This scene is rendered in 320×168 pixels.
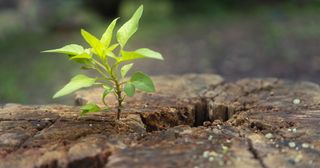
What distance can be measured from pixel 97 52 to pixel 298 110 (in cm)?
86

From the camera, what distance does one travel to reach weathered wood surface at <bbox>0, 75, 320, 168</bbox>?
167cm

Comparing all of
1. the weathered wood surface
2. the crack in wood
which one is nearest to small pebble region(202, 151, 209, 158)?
the weathered wood surface

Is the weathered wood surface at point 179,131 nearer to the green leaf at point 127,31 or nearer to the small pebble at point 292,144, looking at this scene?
the small pebble at point 292,144

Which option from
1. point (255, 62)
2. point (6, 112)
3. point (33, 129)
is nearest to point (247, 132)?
point (33, 129)

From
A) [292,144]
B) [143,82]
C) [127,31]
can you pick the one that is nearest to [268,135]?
[292,144]

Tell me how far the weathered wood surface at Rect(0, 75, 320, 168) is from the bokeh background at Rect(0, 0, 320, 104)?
268cm

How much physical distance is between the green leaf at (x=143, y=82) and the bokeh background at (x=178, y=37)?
300 centimetres

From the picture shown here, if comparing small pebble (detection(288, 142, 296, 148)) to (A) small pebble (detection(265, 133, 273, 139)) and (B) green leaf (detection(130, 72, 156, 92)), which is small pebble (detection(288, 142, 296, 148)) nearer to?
(A) small pebble (detection(265, 133, 273, 139))

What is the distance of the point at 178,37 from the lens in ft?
23.7

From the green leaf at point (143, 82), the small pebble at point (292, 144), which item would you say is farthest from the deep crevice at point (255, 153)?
the green leaf at point (143, 82)

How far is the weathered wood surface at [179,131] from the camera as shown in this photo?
65.9 inches

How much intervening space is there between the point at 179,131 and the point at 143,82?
0.74 ft

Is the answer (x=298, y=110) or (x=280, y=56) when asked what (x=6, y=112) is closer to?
(x=298, y=110)

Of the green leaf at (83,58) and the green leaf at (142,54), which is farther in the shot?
the green leaf at (83,58)
